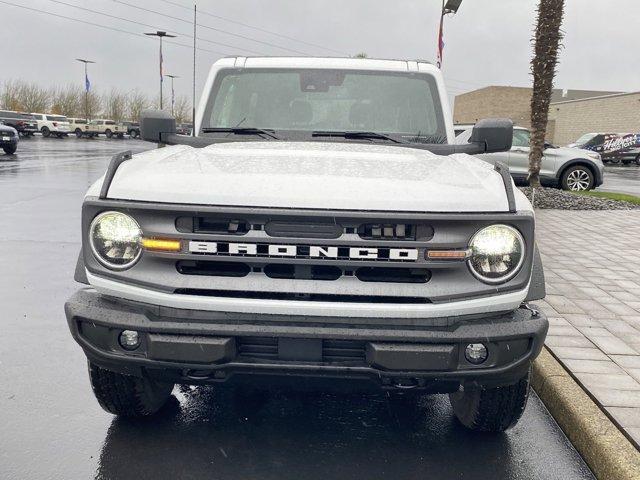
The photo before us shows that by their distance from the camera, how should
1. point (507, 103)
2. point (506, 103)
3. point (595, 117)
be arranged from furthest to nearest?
point (507, 103) < point (506, 103) < point (595, 117)

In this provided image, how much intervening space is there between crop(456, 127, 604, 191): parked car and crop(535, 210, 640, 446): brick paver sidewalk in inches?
243

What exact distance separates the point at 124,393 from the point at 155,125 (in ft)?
5.61

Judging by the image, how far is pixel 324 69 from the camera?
4.31 m

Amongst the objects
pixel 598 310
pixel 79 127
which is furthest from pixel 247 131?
pixel 79 127

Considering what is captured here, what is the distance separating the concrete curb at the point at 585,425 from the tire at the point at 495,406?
1.24ft

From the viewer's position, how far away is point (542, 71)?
13.8 meters

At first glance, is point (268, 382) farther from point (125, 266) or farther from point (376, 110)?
point (376, 110)

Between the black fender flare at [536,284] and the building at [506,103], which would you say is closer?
the black fender flare at [536,284]

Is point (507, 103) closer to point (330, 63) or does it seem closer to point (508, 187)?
point (330, 63)

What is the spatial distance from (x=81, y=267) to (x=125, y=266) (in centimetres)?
31

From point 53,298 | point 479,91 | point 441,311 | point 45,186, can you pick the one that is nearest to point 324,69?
point 441,311

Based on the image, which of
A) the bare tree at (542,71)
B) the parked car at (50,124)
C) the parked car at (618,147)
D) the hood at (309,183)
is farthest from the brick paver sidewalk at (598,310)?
the parked car at (50,124)

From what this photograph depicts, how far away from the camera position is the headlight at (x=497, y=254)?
2551 mm

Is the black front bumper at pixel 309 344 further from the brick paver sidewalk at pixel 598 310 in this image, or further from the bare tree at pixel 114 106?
the bare tree at pixel 114 106
